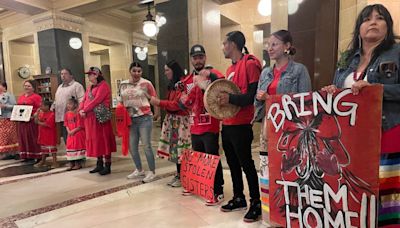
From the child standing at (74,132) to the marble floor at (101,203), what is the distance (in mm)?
268

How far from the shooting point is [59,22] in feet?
18.4

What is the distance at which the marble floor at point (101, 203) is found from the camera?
2.04 meters

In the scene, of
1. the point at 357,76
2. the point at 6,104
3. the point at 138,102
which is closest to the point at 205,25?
the point at 138,102

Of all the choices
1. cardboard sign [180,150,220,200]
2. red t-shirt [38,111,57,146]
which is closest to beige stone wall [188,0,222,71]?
cardboard sign [180,150,220,200]

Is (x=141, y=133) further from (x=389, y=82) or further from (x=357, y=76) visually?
(x=389, y=82)

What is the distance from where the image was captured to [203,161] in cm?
225

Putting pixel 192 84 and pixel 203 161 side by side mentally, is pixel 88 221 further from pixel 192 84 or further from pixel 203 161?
pixel 192 84

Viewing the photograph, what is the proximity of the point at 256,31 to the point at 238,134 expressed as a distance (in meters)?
4.62

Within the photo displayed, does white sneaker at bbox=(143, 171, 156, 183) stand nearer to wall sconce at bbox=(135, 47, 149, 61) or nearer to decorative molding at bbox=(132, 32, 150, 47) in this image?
wall sconce at bbox=(135, 47, 149, 61)

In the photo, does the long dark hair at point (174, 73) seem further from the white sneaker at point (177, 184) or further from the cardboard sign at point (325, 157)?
the cardboard sign at point (325, 157)

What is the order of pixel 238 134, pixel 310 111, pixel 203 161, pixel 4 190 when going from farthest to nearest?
1. pixel 4 190
2. pixel 203 161
3. pixel 238 134
4. pixel 310 111

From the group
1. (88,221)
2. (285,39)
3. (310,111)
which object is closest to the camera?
(310,111)

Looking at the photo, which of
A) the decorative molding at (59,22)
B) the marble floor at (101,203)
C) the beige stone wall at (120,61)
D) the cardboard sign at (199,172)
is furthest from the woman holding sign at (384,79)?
the beige stone wall at (120,61)

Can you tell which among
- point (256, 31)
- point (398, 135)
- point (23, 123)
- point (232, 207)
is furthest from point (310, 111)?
point (256, 31)
